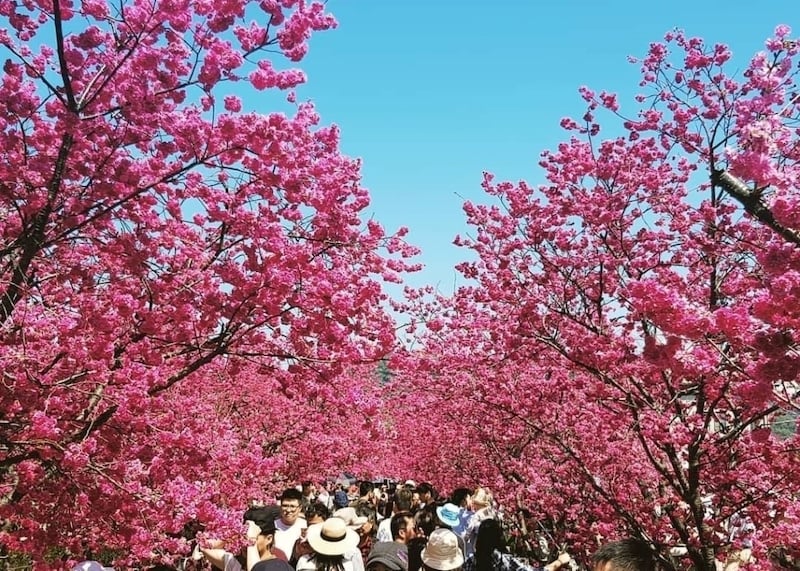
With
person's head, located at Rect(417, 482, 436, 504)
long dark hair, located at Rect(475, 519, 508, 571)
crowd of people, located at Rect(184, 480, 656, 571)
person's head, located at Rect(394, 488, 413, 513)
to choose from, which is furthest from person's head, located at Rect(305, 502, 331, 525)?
person's head, located at Rect(417, 482, 436, 504)

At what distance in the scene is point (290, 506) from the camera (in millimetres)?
5922

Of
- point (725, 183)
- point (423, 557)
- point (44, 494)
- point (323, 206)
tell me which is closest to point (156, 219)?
point (323, 206)

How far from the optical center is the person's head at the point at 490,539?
4.32 m

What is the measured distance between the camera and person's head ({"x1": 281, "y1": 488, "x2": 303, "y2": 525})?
592 centimetres

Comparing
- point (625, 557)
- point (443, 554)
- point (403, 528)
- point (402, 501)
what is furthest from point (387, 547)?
point (625, 557)

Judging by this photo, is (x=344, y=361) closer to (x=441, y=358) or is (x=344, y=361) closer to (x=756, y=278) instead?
(x=756, y=278)

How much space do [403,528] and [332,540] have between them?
79.7 inches

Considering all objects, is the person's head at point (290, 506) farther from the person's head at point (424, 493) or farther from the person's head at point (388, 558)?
the person's head at point (424, 493)

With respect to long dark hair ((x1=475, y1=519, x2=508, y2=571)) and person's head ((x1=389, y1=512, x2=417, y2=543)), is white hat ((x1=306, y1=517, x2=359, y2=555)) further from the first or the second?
person's head ((x1=389, y1=512, x2=417, y2=543))

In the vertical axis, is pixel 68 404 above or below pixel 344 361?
below

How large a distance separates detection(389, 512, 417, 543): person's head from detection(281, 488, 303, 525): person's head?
1.07 metres

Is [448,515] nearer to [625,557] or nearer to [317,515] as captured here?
[317,515]

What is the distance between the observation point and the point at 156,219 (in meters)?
5.77

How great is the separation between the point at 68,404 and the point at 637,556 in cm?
471
